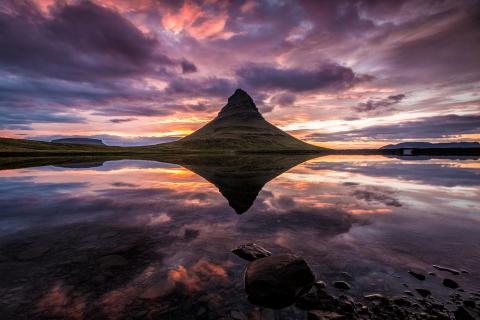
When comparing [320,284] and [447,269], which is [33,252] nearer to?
[320,284]

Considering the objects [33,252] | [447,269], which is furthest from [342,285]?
[33,252]

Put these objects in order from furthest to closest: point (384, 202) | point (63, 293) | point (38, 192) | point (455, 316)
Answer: point (38, 192)
point (384, 202)
point (63, 293)
point (455, 316)

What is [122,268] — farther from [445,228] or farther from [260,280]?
[445,228]

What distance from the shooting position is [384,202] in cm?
2112

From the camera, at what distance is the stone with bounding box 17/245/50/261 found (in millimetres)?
10305

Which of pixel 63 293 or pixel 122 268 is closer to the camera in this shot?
pixel 63 293

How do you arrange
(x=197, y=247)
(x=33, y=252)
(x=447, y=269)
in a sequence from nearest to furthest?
(x=447, y=269), (x=33, y=252), (x=197, y=247)

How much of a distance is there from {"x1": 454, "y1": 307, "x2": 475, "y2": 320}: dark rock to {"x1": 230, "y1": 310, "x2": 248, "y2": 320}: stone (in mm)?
5451

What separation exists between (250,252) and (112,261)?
5427 mm

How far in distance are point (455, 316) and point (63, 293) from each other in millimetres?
10946

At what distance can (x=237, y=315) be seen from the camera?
6.91m

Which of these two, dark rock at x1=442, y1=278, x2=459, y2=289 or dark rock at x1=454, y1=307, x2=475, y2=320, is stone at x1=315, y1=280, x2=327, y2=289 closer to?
dark rock at x1=454, y1=307, x2=475, y2=320

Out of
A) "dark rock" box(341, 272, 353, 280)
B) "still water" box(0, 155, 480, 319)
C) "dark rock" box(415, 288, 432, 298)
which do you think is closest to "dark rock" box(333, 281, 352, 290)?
"still water" box(0, 155, 480, 319)

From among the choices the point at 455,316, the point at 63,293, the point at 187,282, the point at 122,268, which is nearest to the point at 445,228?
the point at 455,316
